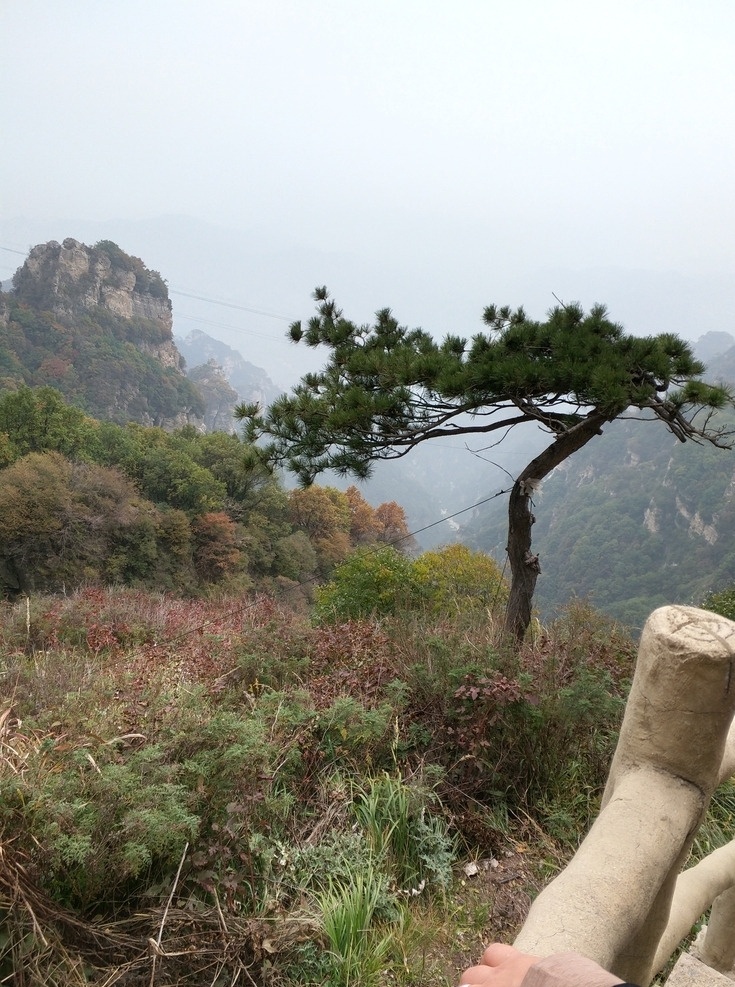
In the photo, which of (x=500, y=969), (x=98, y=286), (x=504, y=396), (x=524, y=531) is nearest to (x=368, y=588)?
(x=524, y=531)

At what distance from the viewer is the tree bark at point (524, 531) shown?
4.99 m

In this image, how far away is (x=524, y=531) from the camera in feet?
16.6

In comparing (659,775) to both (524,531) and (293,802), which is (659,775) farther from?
(524,531)

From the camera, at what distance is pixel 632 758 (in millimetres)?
1102

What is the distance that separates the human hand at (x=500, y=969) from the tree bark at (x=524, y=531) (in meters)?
4.22

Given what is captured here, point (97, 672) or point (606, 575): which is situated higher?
point (97, 672)

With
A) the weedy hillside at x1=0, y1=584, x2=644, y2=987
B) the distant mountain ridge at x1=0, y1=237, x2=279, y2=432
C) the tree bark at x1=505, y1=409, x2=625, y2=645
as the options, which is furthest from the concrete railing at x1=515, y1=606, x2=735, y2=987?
the distant mountain ridge at x1=0, y1=237, x2=279, y2=432

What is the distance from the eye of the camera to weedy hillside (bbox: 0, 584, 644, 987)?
2113mm

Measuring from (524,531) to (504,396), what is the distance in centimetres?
117

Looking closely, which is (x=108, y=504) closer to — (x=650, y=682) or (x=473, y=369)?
(x=473, y=369)

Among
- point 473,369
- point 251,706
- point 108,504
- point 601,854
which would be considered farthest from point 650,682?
point 108,504

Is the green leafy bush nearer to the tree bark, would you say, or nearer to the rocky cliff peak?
the tree bark

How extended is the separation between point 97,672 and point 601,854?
13.8 ft

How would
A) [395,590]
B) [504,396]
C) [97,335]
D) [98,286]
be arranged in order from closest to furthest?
[504,396], [395,590], [97,335], [98,286]
